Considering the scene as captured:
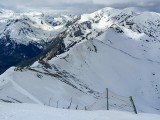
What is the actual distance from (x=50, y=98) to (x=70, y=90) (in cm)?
2963

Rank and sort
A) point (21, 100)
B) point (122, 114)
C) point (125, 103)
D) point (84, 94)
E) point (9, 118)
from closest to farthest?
1. point (9, 118)
2. point (122, 114)
3. point (125, 103)
4. point (21, 100)
5. point (84, 94)

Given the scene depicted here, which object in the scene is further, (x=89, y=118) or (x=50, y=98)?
(x=50, y=98)

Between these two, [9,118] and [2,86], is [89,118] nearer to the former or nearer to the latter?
[9,118]

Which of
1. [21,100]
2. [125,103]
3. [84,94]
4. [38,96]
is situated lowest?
[84,94]

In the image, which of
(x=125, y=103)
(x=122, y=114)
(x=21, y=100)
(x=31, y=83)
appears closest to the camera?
(x=122, y=114)

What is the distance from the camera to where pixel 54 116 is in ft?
102

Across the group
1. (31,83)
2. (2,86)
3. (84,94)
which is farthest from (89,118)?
(84,94)

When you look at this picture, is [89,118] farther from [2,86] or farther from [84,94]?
[84,94]

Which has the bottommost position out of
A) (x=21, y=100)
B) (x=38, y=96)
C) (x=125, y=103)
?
(x=38, y=96)

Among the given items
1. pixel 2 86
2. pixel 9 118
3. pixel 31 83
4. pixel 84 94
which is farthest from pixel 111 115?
pixel 84 94

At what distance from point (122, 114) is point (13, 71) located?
514 feet

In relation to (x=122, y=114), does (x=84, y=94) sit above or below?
below

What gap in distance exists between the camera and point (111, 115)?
105 ft

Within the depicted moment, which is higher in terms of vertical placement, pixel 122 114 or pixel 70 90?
pixel 122 114
